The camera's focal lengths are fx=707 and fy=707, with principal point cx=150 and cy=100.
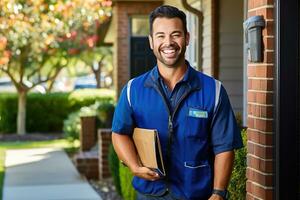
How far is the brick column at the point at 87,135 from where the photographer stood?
15.8 metres

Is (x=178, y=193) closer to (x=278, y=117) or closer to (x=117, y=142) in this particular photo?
(x=117, y=142)

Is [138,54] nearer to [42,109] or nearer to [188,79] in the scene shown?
[42,109]

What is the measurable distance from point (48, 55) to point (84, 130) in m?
8.17

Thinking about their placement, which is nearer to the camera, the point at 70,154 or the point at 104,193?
the point at 104,193

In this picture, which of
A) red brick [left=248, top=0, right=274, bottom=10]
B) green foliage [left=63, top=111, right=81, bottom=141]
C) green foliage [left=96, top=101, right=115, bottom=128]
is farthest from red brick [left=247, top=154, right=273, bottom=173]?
green foliage [left=63, top=111, right=81, bottom=141]

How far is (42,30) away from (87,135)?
15.9 ft

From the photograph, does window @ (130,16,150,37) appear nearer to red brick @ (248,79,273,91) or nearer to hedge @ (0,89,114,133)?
hedge @ (0,89,114,133)

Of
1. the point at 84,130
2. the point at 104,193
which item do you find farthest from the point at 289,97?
the point at 84,130

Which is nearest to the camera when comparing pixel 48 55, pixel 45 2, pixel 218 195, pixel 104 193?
pixel 218 195

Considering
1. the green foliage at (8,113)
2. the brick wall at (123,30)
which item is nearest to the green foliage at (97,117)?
the brick wall at (123,30)

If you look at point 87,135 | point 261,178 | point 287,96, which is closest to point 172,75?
point 287,96

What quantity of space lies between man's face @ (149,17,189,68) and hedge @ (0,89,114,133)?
19461 mm

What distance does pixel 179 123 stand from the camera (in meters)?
3.44

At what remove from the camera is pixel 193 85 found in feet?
11.4
